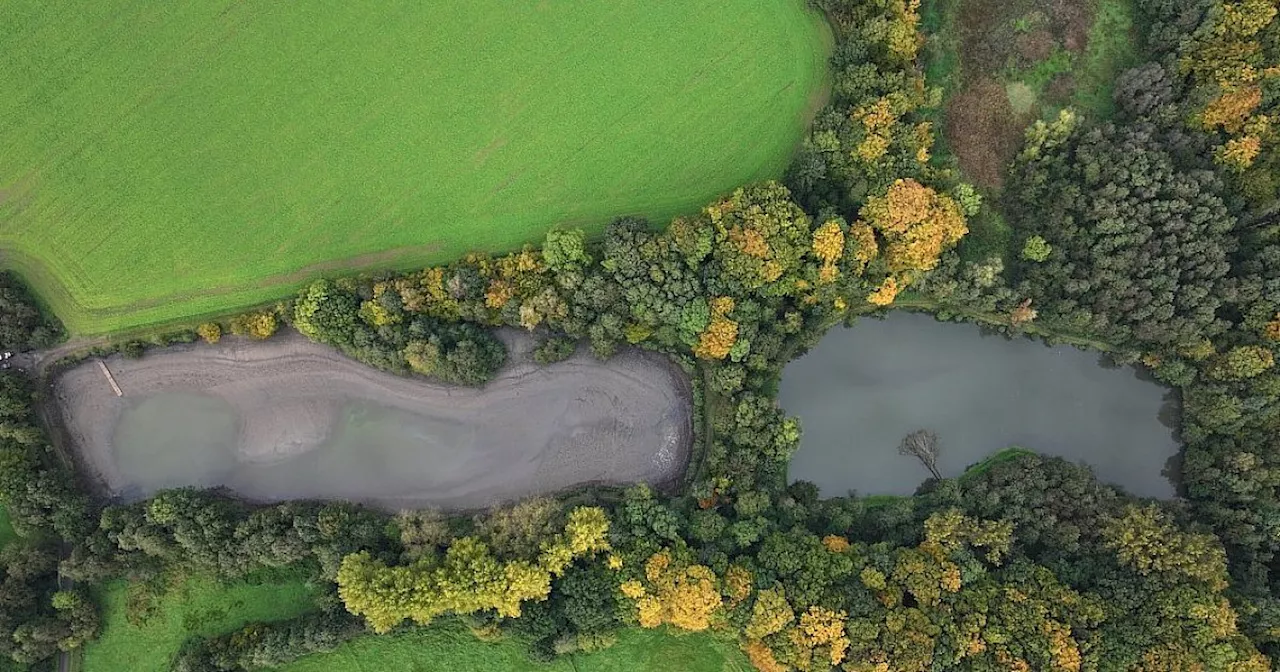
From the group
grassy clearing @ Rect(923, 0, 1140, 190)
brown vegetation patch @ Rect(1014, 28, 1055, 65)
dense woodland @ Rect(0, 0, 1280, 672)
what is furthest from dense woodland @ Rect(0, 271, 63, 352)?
brown vegetation patch @ Rect(1014, 28, 1055, 65)

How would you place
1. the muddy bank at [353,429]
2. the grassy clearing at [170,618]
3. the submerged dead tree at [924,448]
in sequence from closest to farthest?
the grassy clearing at [170,618], the muddy bank at [353,429], the submerged dead tree at [924,448]

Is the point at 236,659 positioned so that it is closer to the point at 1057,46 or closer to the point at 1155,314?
the point at 1155,314

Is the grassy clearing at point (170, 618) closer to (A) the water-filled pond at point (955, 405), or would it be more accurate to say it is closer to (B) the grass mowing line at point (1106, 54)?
(A) the water-filled pond at point (955, 405)

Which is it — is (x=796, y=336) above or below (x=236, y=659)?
above

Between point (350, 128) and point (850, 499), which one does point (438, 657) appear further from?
point (350, 128)

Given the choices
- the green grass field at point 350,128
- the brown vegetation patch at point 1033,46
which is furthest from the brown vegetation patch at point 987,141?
the green grass field at point 350,128

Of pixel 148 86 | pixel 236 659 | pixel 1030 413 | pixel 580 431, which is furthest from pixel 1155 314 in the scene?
pixel 148 86

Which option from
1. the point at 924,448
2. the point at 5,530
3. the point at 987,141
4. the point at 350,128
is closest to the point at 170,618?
the point at 5,530
